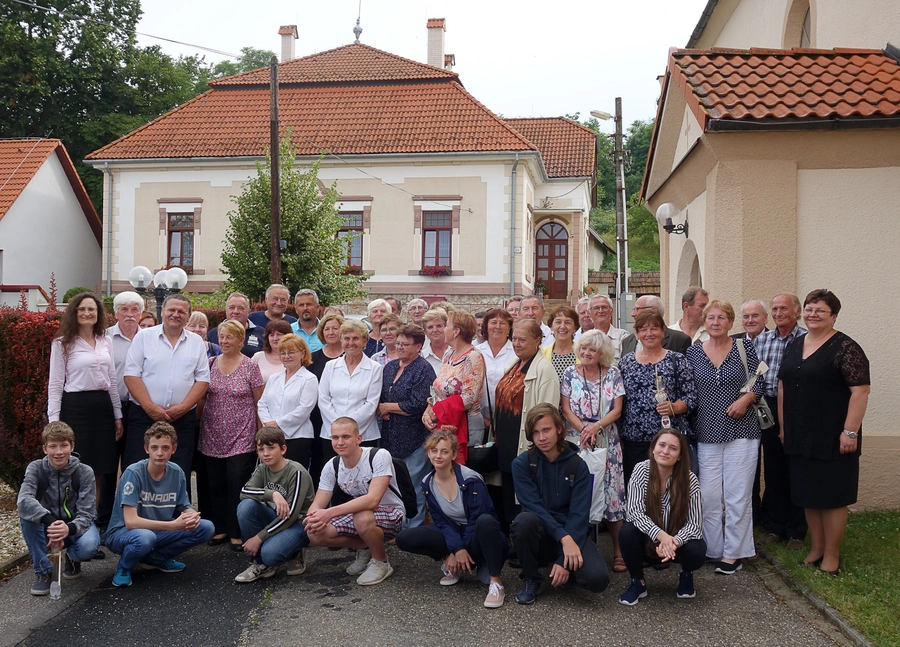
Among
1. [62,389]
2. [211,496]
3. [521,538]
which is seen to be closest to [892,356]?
[521,538]

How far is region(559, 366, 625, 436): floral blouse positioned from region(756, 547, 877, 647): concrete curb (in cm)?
171

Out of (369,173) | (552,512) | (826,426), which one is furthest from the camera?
(369,173)

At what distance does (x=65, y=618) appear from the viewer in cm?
507

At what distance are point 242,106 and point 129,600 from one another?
87.1ft

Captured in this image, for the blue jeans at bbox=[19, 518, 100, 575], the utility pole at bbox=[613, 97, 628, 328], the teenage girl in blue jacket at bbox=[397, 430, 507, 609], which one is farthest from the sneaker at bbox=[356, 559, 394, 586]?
the utility pole at bbox=[613, 97, 628, 328]

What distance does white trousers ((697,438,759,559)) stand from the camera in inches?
233

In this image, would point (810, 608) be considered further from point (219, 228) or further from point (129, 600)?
point (219, 228)

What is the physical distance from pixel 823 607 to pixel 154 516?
15.0 feet

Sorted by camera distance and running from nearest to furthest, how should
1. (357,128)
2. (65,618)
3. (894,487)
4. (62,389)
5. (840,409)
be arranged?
(65,618) → (840,409) → (62,389) → (894,487) → (357,128)

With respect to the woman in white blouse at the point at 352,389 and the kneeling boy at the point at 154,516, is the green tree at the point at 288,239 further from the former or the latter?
the kneeling boy at the point at 154,516

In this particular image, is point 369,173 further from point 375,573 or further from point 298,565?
point 375,573

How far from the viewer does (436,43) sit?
115 ft

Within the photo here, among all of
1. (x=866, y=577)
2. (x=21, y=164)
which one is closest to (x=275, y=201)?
(x=21, y=164)

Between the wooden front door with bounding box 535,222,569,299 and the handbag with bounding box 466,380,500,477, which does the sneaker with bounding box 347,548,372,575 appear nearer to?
the handbag with bounding box 466,380,500,477
